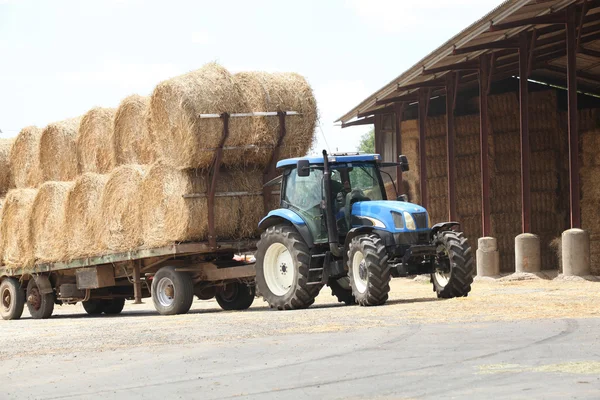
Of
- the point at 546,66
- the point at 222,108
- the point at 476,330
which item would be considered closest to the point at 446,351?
the point at 476,330

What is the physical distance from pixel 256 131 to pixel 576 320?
262 inches

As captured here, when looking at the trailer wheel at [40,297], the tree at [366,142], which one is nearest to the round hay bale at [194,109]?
the trailer wheel at [40,297]

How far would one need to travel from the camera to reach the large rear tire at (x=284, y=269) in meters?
15.0

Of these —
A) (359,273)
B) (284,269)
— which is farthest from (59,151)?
(359,273)

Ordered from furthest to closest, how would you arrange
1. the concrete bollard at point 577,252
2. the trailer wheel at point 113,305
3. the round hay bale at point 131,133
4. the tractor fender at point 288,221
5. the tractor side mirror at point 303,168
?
the trailer wheel at point 113,305 < the concrete bollard at point 577,252 < the round hay bale at point 131,133 < the tractor fender at point 288,221 < the tractor side mirror at point 303,168

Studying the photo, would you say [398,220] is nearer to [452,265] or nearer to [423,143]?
[452,265]

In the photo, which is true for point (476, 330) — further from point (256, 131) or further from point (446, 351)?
point (256, 131)

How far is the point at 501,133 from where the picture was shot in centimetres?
2781

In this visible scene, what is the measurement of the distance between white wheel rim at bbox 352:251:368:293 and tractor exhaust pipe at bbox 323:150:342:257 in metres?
0.49

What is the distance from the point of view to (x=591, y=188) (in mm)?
26156

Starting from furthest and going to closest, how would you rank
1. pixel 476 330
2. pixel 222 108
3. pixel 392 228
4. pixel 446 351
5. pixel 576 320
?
pixel 222 108 → pixel 392 228 → pixel 576 320 → pixel 476 330 → pixel 446 351

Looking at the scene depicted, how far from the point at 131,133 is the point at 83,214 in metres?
1.62

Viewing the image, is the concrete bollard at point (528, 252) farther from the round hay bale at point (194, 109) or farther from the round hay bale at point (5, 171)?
the round hay bale at point (5, 171)

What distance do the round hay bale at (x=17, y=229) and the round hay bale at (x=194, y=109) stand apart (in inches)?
181
